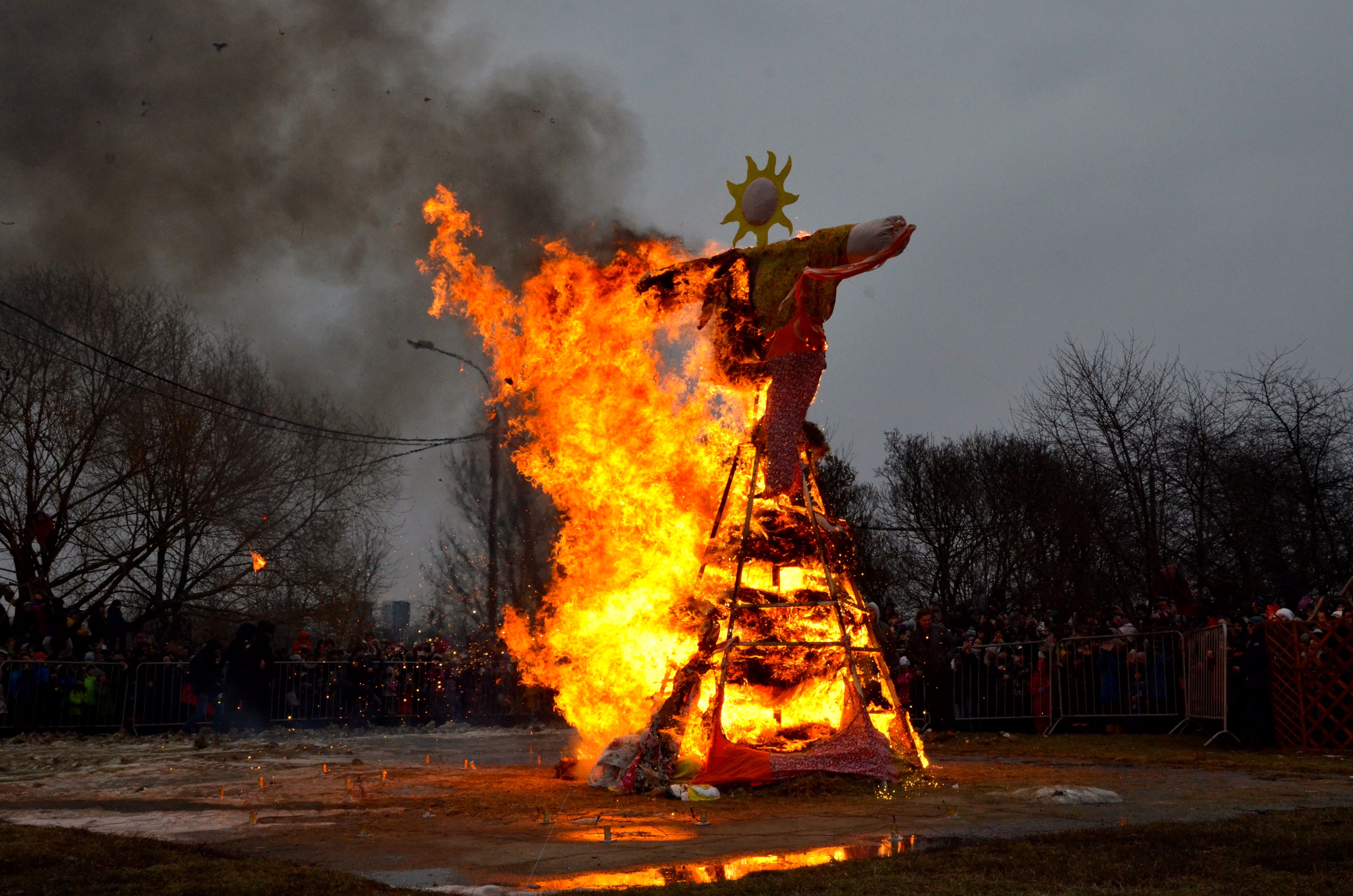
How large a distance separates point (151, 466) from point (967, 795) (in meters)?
18.3

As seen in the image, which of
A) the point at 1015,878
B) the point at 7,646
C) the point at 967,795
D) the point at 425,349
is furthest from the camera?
the point at 425,349

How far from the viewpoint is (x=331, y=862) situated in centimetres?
587

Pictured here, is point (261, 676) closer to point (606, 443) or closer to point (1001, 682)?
point (606, 443)

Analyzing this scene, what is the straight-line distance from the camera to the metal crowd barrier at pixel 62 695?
53.9 feet

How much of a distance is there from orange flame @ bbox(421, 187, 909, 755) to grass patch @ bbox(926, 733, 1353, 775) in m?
4.36

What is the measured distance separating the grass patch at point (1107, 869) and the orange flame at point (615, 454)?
13.4 ft

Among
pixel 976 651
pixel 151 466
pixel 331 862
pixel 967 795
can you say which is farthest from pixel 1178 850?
pixel 151 466

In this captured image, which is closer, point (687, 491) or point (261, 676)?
point (687, 491)

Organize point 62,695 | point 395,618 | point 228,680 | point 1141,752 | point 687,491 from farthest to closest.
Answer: point 395,618 < point 228,680 < point 62,695 < point 1141,752 < point 687,491

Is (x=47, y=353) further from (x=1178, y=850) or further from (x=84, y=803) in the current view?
(x=1178, y=850)

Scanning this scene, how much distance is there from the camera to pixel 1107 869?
16.8 ft

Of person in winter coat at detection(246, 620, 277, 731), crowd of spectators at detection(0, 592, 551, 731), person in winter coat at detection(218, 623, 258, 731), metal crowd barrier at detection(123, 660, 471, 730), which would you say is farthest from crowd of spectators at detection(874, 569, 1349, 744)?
person in winter coat at detection(218, 623, 258, 731)

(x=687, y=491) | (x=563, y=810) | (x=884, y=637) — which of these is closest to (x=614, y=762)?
(x=563, y=810)

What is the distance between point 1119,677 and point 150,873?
47.3ft
